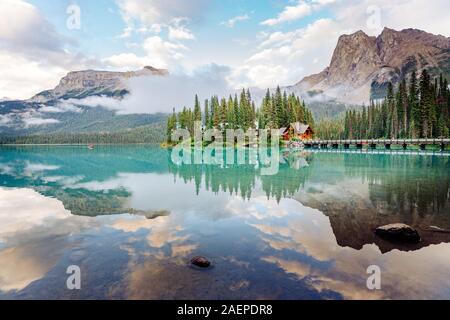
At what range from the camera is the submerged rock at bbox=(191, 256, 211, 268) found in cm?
1131

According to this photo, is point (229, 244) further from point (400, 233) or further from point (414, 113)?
point (414, 113)

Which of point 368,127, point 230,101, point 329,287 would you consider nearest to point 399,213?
point 329,287

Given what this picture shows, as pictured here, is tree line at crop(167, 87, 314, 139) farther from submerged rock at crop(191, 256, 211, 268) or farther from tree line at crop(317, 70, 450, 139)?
submerged rock at crop(191, 256, 211, 268)

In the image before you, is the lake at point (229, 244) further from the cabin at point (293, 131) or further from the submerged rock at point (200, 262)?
the cabin at point (293, 131)

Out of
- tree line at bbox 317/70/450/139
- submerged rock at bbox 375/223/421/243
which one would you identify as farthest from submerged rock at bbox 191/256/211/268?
tree line at bbox 317/70/450/139

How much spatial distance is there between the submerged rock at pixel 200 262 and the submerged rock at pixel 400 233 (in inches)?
330

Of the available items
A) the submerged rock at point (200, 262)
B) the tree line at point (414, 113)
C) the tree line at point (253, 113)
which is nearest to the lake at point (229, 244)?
the submerged rock at point (200, 262)

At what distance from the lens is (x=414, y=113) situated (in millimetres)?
78375

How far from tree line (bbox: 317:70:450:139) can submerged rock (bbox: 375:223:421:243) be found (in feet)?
240

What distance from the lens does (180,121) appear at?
122938 millimetres

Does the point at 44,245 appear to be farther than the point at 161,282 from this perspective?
Yes

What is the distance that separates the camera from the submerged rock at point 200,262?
445 inches
